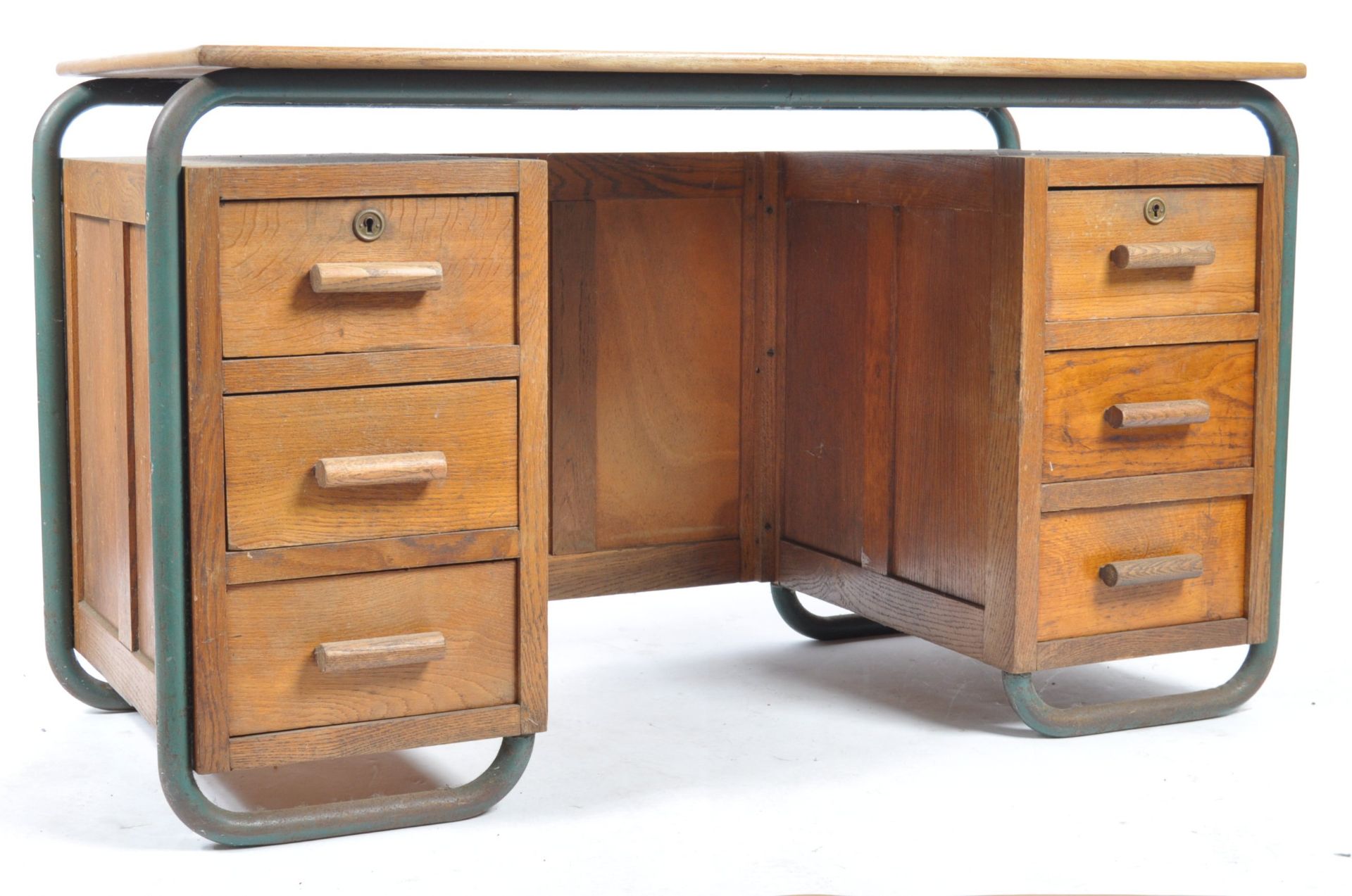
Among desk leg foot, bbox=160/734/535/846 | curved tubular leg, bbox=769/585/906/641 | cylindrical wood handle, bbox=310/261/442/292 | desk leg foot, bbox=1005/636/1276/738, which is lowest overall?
curved tubular leg, bbox=769/585/906/641

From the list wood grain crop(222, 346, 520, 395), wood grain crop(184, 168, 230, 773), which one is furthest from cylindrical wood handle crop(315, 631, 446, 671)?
wood grain crop(222, 346, 520, 395)

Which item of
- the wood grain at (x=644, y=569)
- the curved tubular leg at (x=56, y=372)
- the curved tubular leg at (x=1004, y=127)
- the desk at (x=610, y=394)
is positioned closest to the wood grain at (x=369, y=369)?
the desk at (x=610, y=394)

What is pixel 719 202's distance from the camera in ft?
9.11

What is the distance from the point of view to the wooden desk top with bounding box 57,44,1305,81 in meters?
1.97

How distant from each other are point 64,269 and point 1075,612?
1.32 metres

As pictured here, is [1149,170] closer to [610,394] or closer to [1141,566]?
[1141,566]

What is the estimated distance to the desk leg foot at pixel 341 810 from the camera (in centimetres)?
205

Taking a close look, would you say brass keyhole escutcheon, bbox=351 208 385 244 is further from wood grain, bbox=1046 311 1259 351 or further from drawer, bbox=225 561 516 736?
wood grain, bbox=1046 311 1259 351

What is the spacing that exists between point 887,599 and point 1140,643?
1.14 ft

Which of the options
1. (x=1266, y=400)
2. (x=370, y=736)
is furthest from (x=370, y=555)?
(x=1266, y=400)

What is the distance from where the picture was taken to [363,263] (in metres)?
2.03

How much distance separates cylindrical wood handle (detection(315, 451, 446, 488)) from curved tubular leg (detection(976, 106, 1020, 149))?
50.1 inches

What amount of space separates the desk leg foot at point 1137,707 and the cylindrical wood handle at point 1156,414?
0.33 m

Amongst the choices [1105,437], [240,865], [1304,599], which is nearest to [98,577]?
[240,865]
